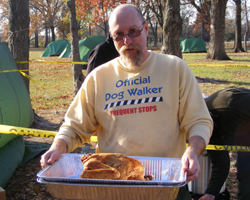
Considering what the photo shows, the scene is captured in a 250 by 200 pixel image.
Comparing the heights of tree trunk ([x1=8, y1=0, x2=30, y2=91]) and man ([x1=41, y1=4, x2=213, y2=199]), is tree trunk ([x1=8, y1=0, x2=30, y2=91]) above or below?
above

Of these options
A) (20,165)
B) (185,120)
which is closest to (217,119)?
(185,120)

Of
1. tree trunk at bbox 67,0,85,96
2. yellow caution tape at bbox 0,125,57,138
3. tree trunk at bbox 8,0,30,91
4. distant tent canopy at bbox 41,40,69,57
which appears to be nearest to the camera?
yellow caution tape at bbox 0,125,57,138

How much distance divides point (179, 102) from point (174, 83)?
5.6 inches

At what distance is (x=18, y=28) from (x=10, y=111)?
8.26ft

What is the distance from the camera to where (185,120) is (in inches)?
78.6

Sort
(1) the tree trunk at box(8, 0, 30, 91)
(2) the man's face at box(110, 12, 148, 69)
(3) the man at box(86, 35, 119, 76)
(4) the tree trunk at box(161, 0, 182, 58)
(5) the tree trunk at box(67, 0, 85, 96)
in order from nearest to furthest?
(2) the man's face at box(110, 12, 148, 69), (3) the man at box(86, 35, 119, 76), (1) the tree trunk at box(8, 0, 30, 91), (5) the tree trunk at box(67, 0, 85, 96), (4) the tree trunk at box(161, 0, 182, 58)

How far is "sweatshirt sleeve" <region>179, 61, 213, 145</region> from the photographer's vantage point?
1.91 meters

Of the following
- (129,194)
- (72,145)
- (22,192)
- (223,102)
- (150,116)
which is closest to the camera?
(129,194)

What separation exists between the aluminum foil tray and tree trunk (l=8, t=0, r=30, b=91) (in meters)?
4.85

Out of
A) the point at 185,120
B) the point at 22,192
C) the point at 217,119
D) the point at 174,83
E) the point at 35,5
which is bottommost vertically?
the point at 22,192

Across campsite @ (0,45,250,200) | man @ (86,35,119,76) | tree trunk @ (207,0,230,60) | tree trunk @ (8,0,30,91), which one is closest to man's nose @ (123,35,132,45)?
man @ (86,35,119,76)

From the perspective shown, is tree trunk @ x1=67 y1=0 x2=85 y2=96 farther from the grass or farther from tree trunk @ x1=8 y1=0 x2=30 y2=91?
tree trunk @ x1=8 y1=0 x2=30 y2=91

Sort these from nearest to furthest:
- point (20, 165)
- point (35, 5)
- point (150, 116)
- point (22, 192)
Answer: point (150, 116)
point (22, 192)
point (20, 165)
point (35, 5)

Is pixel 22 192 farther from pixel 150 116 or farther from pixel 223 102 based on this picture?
pixel 223 102
